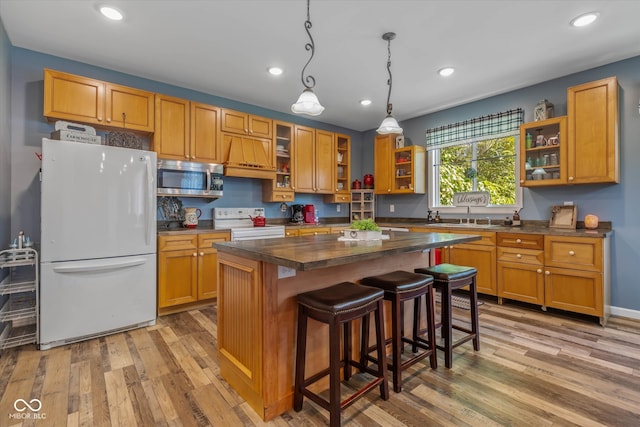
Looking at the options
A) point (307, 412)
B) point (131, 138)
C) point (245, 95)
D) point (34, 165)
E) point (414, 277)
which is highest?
point (245, 95)

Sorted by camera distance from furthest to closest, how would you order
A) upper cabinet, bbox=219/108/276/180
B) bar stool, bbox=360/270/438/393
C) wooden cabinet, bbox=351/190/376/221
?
wooden cabinet, bbox=351/190/376/221, upper cabinet, bbox=219/108/276/180, bar stool, bbox=360/270/438/393

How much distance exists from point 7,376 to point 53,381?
36cm

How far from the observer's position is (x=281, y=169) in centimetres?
474

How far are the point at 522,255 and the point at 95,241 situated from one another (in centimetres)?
430

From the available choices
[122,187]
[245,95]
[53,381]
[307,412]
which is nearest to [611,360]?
[307,412]

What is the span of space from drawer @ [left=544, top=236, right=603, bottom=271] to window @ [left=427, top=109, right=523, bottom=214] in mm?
898

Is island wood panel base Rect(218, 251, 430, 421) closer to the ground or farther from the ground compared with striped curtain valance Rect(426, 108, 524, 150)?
closer to the ground

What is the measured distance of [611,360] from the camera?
2307 mm

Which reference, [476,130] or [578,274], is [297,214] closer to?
[476,130]

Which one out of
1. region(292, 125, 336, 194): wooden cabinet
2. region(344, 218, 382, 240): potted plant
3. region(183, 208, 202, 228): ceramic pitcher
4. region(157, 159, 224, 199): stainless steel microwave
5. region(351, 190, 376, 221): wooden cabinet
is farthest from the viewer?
region(351, 190, 376, 221): wooden cabinet

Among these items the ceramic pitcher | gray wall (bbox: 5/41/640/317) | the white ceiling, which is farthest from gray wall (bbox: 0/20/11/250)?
the ceramic pitcher

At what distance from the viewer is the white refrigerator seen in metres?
2.54

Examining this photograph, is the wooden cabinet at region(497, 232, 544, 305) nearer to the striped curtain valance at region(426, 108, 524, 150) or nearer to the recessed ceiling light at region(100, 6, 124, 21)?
the striped curtain valance at region(426, 108, 524, 150)

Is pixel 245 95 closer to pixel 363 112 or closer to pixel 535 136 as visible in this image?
pixel 363 112
